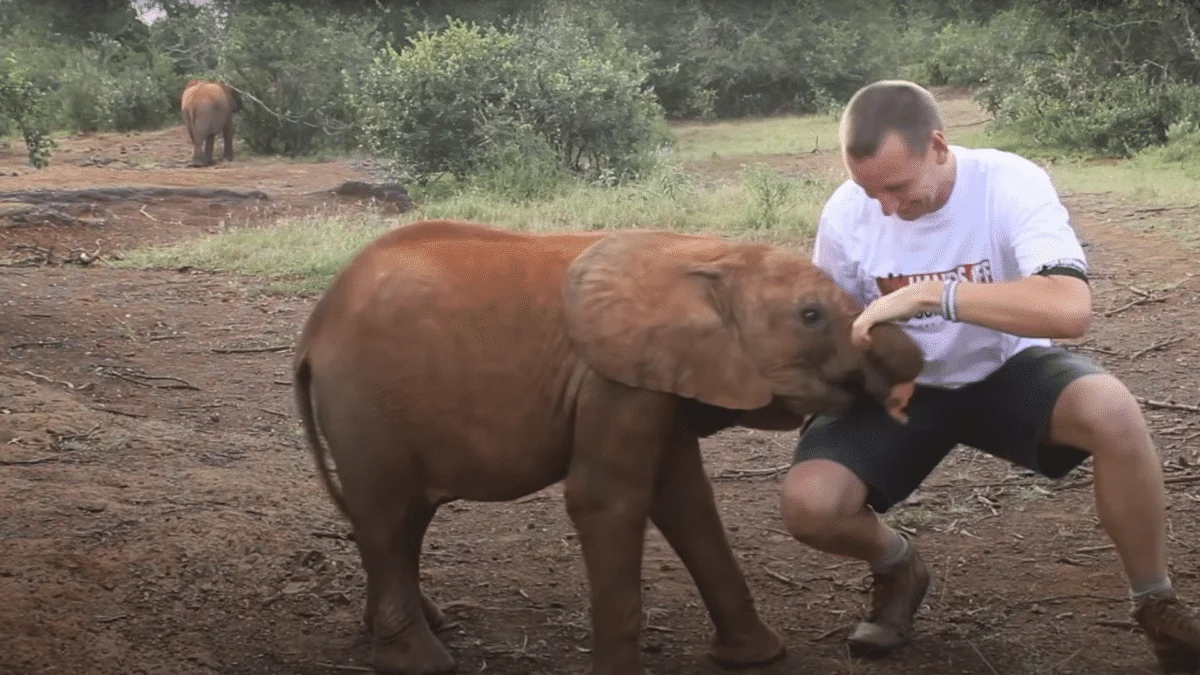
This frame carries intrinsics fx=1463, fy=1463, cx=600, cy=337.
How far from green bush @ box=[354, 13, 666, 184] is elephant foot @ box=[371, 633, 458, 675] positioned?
9925 millimetres

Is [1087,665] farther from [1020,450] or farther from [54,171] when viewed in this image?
[54,171]

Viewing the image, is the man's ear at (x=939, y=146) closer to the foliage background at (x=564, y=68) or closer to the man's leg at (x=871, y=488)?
the man's leg at (x=871, y=488)

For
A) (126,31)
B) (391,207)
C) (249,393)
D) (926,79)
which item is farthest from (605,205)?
(126,31)

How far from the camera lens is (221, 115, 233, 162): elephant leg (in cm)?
1914

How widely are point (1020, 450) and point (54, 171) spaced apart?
48.0 feet

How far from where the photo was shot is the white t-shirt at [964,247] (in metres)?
3.60

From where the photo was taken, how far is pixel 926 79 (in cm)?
2480

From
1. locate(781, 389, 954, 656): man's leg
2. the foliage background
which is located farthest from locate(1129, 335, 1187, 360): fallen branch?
the foliage background

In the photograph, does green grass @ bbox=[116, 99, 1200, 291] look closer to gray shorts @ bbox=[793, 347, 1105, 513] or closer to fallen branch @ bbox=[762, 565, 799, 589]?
fallen branch @ bbox=[762, 565, 799, 589]

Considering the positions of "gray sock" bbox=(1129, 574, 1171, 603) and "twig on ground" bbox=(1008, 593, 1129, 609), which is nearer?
"gray sock" bbox=(1129, 574, 1171, 603)

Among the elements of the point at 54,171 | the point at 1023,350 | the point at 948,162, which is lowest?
the point at 54,171

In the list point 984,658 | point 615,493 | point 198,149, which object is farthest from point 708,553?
point 198,149

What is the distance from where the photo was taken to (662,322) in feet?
11.0

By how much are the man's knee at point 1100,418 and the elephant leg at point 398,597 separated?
1.61 meters
